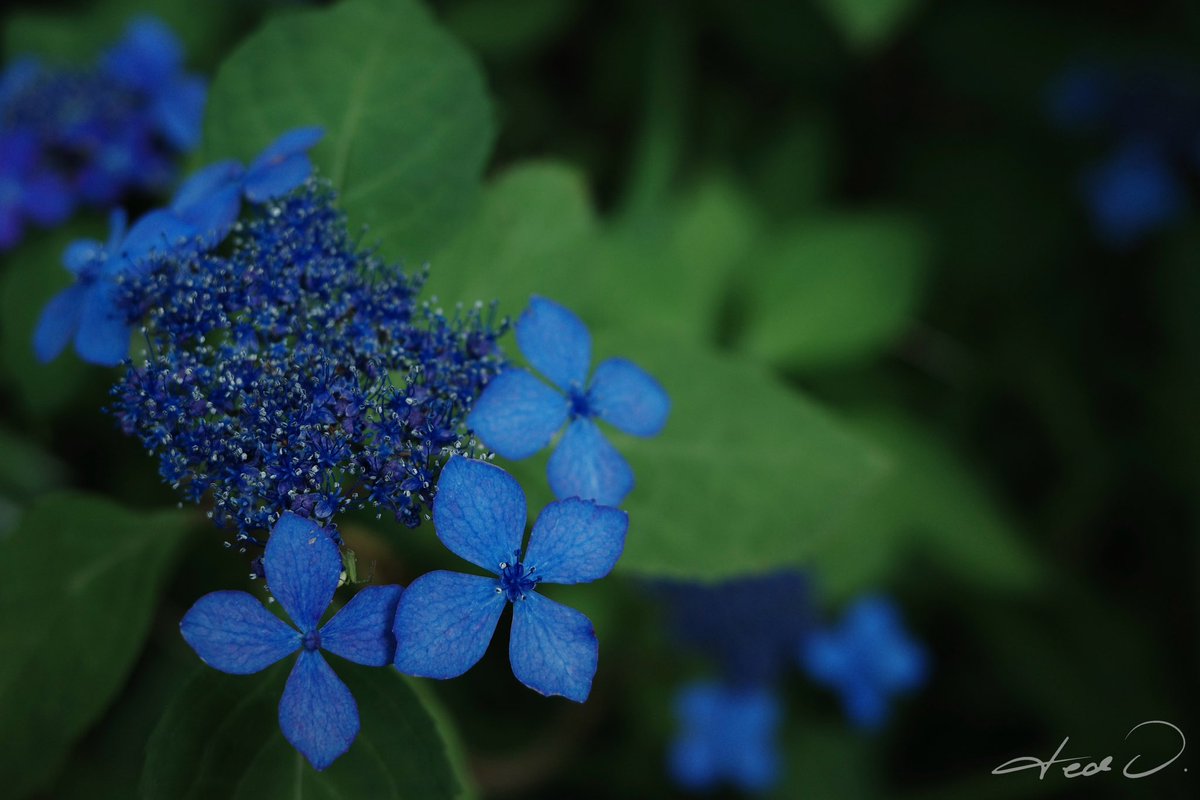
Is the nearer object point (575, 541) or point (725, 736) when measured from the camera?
point (575, 541)

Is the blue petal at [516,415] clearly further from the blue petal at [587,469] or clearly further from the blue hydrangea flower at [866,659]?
the blue hydrangea flower at [866,659]

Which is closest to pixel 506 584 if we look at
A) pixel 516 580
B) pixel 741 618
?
pixel 516 580

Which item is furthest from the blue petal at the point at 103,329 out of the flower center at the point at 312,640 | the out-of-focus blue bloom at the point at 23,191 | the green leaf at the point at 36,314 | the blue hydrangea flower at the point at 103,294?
the out-of-focus blue bloom at the point at 23,191

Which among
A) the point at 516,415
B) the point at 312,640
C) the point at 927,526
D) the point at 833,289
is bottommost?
the point at 927,526

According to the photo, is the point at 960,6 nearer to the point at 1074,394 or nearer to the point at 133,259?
the point at 1074,394

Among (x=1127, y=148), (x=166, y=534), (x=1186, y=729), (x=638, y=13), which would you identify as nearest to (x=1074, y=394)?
(x=1127, y=148)

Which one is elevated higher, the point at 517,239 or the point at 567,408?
the point at 517,239

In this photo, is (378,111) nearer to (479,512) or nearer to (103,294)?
(103,294)
